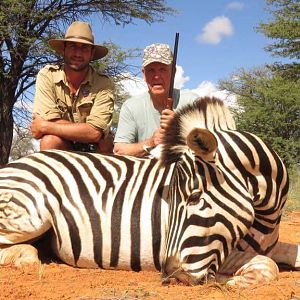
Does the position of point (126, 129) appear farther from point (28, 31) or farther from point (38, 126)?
point (28, 31)

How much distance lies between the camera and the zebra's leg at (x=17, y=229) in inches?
104

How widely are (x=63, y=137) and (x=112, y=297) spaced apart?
6.82 feet

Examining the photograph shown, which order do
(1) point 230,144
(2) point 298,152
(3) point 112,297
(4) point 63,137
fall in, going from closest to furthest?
(3) point 112,297
(1) point 230,144
(4) point 63,137
(2) point 298,152

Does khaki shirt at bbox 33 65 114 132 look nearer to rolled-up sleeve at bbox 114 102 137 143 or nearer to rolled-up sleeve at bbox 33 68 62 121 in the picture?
rolled-up sleeve at bbox 33 68 62 121

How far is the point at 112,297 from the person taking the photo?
6.14ft

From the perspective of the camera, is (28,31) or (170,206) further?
(28,31)

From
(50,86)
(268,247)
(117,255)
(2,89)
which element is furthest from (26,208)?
(2,89)

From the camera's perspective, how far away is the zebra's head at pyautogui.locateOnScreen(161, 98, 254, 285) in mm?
2061

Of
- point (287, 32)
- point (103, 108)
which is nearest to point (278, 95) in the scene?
point (287, 32)

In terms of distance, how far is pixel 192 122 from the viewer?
2342 mm

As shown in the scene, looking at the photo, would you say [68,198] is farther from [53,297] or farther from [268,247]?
[268,247]

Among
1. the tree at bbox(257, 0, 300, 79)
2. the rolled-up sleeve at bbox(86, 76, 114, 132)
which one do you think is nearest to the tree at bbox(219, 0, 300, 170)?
the tree at bbox(257, 0, 300, 79)

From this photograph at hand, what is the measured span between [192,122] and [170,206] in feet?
1.33

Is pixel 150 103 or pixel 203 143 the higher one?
pixel 150 103
